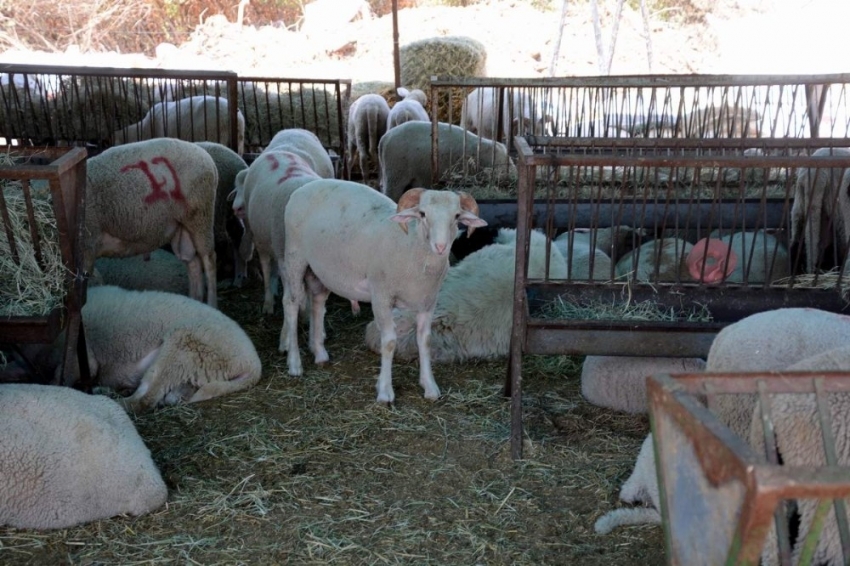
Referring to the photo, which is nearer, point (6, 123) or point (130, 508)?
point (130, 508)

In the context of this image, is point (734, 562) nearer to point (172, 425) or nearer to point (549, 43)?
point (172, 425)

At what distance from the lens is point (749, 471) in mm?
1588

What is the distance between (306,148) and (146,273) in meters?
1.75

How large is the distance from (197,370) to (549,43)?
668 inches

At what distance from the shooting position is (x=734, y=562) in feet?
5.57

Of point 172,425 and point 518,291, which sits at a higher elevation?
point 518,291

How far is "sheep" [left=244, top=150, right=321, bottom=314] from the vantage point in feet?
19.7

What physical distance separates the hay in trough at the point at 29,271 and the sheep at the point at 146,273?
1653mm

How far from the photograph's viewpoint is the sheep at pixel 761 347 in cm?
329

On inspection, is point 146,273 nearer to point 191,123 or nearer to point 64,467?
point 191,123

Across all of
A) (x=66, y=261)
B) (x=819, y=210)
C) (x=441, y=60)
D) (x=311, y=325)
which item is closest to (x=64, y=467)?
(x=66, y=261)

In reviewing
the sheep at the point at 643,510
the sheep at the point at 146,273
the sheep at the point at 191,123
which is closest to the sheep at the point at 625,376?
the sheep at the point at 643,510

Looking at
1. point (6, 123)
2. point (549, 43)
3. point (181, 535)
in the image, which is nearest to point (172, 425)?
point (181, 535)

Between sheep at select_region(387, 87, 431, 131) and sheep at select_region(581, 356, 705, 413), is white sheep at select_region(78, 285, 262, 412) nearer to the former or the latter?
sheep at select_region(581, 356, 705, 413)
